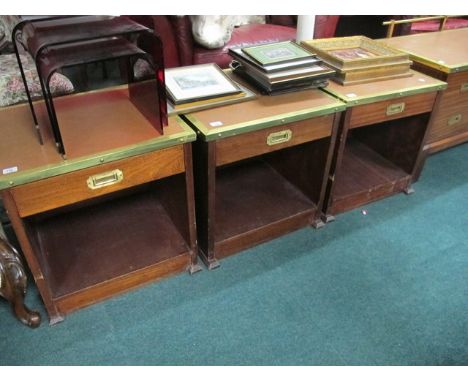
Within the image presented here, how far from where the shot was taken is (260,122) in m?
1.16

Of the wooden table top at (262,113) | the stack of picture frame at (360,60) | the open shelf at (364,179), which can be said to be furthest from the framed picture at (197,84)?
the open shelf at (364,179)

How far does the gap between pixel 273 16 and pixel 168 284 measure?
6.36 feet

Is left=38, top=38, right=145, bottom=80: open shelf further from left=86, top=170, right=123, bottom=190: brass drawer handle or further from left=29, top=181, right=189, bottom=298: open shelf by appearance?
left=29, top=181, right=189, bottom=298: open shelf

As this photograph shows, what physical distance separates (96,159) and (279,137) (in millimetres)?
542

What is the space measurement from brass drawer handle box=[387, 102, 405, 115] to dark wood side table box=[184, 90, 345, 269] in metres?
0.24

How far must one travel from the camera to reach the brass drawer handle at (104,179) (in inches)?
39.7

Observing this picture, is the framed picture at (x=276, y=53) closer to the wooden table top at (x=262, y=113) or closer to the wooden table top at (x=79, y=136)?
the wooden table top at (x=262, y=113)

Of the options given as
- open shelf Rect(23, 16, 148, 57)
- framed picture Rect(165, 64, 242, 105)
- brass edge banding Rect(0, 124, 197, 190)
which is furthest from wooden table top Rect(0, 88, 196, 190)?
open shelf Rect(23, 16, 148, 57)

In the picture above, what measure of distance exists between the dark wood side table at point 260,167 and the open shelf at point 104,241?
0.53 feet

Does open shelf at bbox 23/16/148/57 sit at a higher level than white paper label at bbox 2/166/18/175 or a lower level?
higher

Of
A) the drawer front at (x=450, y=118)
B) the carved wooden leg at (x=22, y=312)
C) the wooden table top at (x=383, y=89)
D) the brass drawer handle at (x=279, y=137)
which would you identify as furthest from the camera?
the drawer front at (x=450, y=118)

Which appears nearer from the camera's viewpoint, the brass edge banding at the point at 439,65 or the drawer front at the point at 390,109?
the drawer front at the point at 390,109

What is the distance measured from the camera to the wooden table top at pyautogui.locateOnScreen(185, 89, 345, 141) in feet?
3.68

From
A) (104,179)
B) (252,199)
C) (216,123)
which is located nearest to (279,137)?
(216,123)
